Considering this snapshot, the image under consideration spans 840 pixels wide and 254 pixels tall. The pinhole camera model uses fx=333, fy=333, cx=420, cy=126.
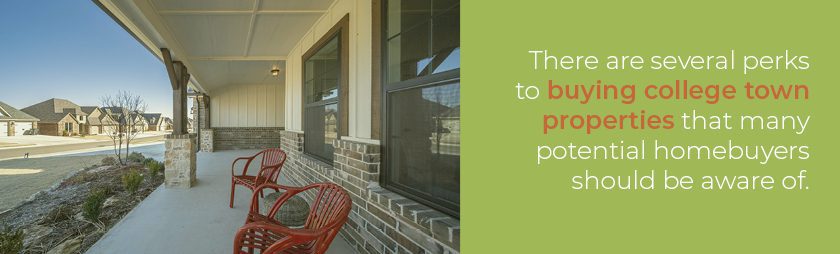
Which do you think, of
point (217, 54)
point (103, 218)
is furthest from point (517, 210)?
point (217, 54)

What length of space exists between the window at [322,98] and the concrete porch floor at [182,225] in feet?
3.60

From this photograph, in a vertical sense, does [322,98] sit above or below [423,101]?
above

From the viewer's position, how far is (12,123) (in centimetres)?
2189

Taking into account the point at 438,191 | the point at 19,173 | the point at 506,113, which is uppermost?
the point at 506,113

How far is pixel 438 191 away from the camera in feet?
6.34

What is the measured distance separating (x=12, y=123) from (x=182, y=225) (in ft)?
101

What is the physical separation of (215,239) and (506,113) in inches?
114

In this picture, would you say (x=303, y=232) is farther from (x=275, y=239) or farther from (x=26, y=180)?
(x=26, y=180)

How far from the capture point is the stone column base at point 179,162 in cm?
491

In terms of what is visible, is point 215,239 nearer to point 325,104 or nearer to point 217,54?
point 325,104

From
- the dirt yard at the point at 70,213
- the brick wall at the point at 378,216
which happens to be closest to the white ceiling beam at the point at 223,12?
the brick wall at the point at 378,216

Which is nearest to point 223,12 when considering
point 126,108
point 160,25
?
point 160,25

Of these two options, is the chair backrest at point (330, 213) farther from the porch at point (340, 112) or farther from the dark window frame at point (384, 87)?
the dark window frame at point (384, 87)

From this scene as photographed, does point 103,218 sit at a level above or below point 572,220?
below
